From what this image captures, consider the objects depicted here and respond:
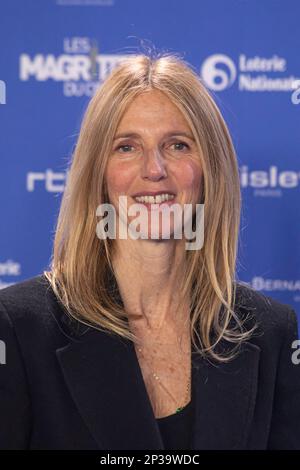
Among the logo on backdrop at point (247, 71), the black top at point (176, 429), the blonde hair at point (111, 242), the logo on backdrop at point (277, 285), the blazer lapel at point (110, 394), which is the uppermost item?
the logo on backdrop at point (247, 71)

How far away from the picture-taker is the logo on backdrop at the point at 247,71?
85.5 inches

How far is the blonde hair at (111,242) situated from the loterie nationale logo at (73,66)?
0.57 meters

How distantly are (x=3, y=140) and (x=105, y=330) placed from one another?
0.95m

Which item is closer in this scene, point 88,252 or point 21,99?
point 88,252

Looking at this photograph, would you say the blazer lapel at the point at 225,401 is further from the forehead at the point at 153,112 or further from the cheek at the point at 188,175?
the forehead at the point at 153,112

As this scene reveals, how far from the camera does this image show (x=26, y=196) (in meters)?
2.22

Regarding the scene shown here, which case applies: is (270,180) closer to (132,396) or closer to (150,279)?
(150,279)

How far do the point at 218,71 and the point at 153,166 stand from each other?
0.81 meters

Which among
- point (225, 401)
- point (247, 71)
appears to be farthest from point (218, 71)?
point (225, 401)

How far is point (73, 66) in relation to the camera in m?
2.16

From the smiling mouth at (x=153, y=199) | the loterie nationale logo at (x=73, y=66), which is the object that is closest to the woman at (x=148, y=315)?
the smiling mouth at (x=153, y=199)

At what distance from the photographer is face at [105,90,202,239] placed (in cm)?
148
